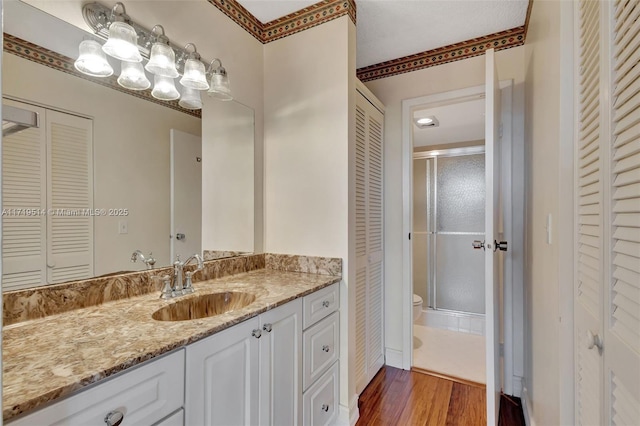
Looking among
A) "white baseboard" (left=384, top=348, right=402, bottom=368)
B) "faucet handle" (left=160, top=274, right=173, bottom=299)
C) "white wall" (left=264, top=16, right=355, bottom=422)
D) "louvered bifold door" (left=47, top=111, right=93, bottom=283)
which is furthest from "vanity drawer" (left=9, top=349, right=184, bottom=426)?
"white baseboard" (left=384, top=348, right=402, bottom=368)

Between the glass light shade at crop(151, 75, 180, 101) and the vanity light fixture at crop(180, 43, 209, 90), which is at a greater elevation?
the vanity light fixture at crop(180, 43, 209, 90)

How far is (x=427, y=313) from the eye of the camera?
11.8ft

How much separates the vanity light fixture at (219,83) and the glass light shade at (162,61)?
24cm

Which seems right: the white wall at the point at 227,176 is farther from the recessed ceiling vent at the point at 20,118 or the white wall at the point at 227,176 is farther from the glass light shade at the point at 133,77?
the recessed ceiling vent at the point at 20,118

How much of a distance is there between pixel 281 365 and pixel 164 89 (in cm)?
137

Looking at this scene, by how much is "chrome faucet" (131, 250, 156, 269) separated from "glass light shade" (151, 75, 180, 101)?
736mm

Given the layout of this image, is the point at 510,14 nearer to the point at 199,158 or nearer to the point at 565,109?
the point at 565,109

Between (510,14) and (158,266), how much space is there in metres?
2.47

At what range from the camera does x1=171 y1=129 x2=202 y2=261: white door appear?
1.54 meters

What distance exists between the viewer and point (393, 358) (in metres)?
2.45

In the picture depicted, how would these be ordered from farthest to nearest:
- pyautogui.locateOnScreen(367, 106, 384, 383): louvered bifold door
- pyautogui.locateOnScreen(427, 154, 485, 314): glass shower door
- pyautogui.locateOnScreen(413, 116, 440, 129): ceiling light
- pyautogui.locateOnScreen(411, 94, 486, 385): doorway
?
pyautogui.locateOnScreen(427, 154, 485, 314): glass shower door → pyautogui.locateOnScreen(411, 94, 486, 385): doorway → pyautogui.locateOnScreen(413, 116, 440, 129): ceiling light → pyautogui.locateOnScreen(367, 106, 384, 383): louvered bifold door

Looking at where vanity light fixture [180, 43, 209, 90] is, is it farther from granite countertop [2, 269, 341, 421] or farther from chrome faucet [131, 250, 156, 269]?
granite countertop [2, 269, 341, 421]

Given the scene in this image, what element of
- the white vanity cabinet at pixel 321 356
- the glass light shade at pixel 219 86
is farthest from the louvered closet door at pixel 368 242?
the glass light shade at pixel 219 86

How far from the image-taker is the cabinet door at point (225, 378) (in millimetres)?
925
